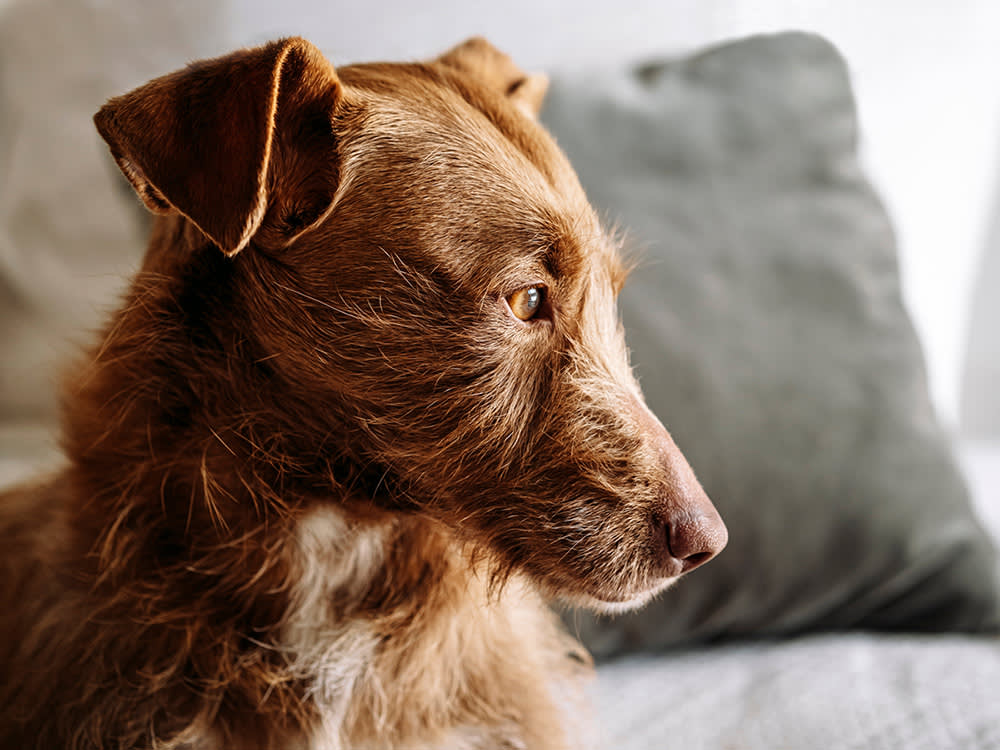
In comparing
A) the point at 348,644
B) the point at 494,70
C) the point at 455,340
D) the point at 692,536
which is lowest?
the point at 348,644

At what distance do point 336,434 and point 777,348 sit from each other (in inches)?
Result: 30.8

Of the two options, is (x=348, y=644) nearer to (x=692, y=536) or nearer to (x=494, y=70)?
(x=692, y=536)

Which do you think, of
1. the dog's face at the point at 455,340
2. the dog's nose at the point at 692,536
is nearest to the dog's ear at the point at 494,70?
the dog's face at the point at 455,340

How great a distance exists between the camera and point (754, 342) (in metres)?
1.39

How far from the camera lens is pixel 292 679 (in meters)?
0.96

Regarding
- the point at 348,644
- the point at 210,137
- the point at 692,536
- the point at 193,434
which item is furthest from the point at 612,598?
the point at 210,137

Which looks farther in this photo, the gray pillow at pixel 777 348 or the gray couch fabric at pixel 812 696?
the gray pillow at pixel 777 348

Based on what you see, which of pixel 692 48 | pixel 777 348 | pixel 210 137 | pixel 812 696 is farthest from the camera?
pixel 692 48

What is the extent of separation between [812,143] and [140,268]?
1.07 metres

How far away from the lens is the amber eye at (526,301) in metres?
0.89

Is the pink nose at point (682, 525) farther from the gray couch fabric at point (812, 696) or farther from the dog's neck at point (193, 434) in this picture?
the gray couch fabric at point (812, 696)

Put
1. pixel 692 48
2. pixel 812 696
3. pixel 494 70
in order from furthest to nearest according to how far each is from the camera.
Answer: pixel 692 48
pixel 812 696
pixel 494 70

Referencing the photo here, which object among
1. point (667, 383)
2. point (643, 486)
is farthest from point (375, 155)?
point (667, 383)

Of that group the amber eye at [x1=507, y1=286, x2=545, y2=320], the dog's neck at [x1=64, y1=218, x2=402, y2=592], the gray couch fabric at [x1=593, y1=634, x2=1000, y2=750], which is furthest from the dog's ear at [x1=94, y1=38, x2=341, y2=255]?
the gray couch fabric at [x1=593, y1=634, x2=1000, y2=750]
